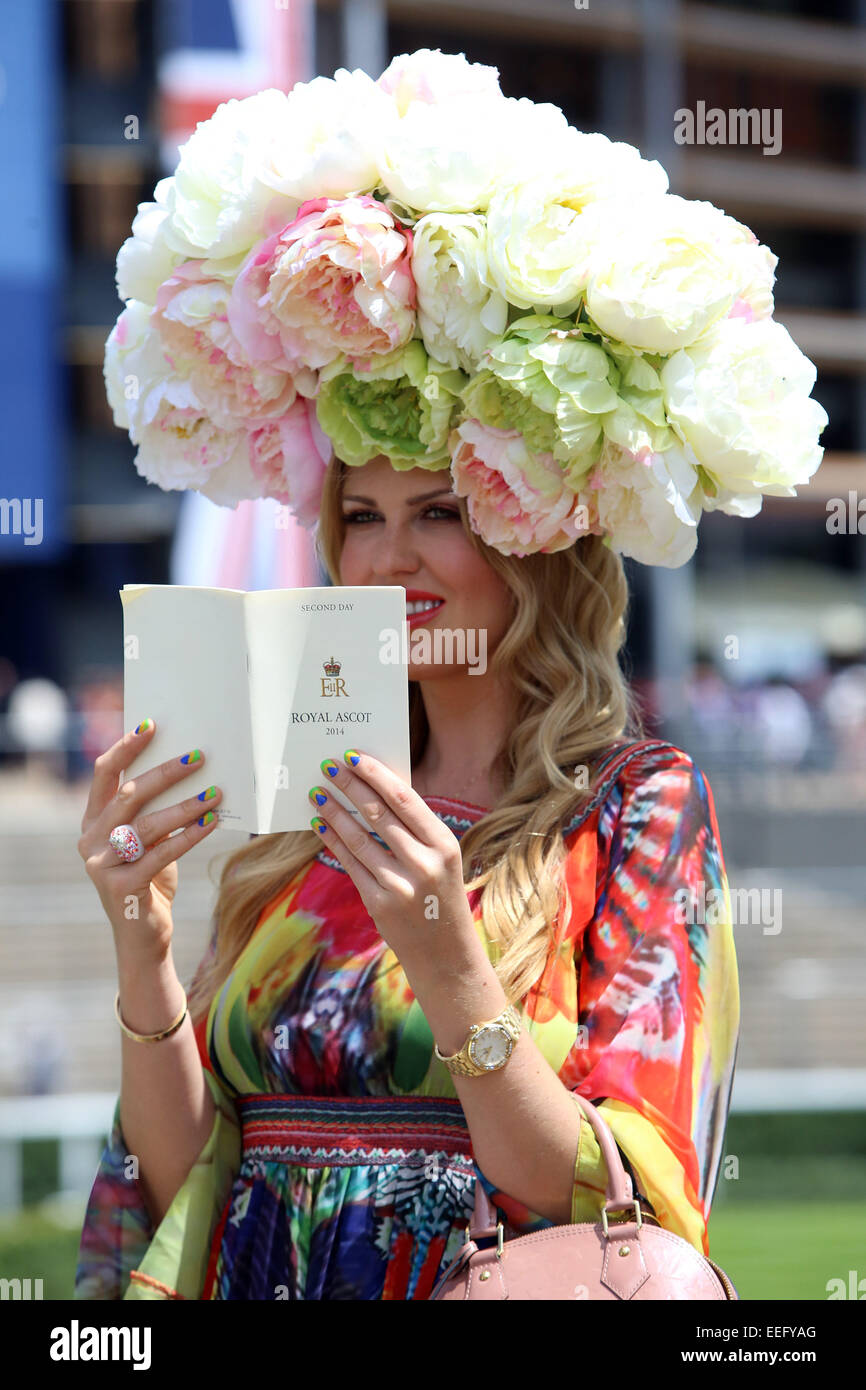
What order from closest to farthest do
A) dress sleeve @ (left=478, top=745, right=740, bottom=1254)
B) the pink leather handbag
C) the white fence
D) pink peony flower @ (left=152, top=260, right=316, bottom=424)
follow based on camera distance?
the pink leather handbag < dress sleeve @ (left=478, top=745, right=740, bottom=1254) < pink peony flower @ (left=152, top=260, right=316, bottom=424) < the white fence

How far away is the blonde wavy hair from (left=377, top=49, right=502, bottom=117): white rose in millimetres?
563

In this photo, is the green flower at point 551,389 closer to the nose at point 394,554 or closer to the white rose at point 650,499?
the white rose at point 650,499

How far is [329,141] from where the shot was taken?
2.21 meters

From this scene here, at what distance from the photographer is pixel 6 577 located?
1143 inches

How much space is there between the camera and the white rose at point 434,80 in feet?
7.32

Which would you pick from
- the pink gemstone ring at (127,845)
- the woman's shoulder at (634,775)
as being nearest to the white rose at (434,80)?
the woman's shoulder at (634,775)

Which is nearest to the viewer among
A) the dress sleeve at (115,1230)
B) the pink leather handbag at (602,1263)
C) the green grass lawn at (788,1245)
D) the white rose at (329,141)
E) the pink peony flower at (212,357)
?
the pink leather handbag at (602,1263)

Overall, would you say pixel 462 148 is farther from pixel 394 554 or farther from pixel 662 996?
pixel 662 996

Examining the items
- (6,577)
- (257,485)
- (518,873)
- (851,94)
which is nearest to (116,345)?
(257,485)

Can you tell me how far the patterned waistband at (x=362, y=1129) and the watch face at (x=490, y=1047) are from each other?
0.29 m

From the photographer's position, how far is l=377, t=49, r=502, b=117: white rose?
223 cm

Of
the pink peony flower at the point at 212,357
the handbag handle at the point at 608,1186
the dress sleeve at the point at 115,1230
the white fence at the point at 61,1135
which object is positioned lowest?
the white fence at the point at 61,1135

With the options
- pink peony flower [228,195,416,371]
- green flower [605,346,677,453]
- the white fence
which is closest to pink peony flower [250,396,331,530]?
pink peony flower [228,195,416,371]

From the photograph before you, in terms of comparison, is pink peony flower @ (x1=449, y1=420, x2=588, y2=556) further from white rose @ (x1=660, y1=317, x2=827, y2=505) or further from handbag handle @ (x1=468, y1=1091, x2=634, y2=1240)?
handbag handle @ (x1=468, y1=1091, x2=634, y2=1240)
